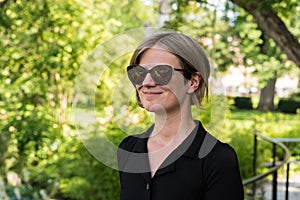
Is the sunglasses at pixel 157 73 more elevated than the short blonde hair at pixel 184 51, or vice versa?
the short blonde hair at pixel 184 51

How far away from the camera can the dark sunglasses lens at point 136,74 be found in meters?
1.01

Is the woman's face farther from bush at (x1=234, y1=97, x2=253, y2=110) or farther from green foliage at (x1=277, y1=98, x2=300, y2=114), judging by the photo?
bush at (x1=234, y1=97, x2=253, y2=110)

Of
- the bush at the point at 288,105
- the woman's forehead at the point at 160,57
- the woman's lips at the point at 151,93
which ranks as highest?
the woman's forehead at the point at 160,57

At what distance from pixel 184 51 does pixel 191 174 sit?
0.76ft

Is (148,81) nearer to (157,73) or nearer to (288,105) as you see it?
(157,73)

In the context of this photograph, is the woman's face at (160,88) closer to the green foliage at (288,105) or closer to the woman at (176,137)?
the woman at (176,137)

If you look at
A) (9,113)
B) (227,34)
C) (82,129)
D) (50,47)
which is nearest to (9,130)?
(9,113)

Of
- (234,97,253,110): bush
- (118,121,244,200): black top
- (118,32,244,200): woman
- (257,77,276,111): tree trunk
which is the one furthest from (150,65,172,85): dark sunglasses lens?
(234,97,253,110): bush

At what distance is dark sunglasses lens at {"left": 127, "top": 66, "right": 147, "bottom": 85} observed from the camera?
3.32ft

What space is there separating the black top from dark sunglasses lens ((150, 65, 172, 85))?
136mm

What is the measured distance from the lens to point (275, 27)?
11.9 feet

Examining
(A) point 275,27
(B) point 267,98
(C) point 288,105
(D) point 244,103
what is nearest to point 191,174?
(A) point 275,27

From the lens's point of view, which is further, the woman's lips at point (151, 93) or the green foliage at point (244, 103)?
the green foliage at point (244, 103)

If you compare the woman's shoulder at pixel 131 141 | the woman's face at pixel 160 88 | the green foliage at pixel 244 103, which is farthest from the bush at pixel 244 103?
the woman's face at pixel 160 88
